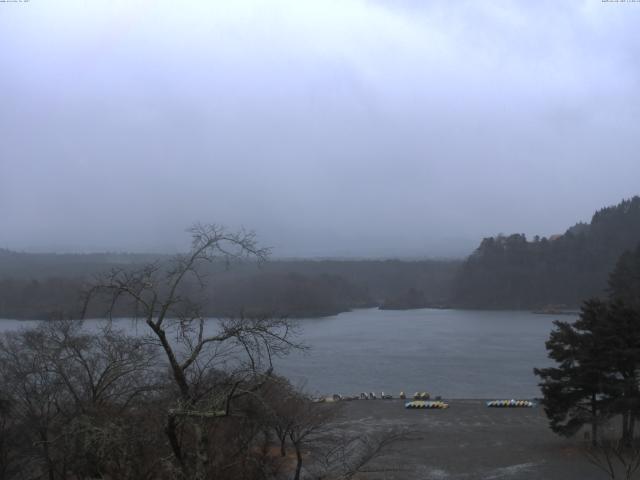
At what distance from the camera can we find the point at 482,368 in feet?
72.8

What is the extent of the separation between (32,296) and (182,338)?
125ft

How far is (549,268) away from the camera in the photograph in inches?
1987

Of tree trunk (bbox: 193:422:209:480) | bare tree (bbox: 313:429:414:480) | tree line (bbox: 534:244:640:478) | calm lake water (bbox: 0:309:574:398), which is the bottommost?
calm lake water (bbox: 0:309:574:398)

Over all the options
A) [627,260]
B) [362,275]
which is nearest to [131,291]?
[627,260]

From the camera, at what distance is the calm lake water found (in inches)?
748

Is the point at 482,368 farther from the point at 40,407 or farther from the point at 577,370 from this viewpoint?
the point at 40,407

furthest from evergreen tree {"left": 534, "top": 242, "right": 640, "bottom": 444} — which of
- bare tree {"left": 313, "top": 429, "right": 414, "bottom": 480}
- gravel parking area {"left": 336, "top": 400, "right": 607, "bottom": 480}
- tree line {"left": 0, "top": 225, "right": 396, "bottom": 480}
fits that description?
tree line {"left": 0, "top": 225, "right": 396, "bottom": 480}

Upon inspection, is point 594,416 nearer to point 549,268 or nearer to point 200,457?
point 200,457

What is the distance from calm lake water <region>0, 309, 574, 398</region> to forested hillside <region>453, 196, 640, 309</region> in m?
8.93

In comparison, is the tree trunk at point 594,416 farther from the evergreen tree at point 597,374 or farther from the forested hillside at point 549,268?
the forested hillside at point 549,268

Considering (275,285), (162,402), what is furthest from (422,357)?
(162,402)

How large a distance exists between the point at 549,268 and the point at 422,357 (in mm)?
29033

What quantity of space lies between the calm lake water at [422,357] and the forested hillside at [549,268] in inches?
352

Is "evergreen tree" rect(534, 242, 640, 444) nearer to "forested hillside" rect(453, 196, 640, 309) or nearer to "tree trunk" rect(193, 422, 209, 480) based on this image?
"tree trunk" rect(193, 422, 209, 480)
